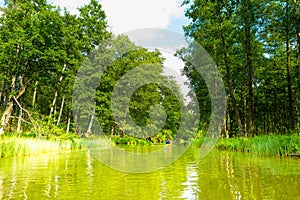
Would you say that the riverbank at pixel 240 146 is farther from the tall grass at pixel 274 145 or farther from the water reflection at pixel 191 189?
the water reflection at pixel 191 189

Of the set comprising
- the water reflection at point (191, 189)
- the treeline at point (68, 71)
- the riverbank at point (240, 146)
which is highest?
the treeline at point (68, 71)

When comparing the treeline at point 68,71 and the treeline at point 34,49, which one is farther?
the treeline at point 68,71

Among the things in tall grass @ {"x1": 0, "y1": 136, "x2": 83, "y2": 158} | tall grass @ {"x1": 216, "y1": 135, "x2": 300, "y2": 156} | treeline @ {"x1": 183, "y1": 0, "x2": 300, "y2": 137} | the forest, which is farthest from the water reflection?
treeline @ {"x1": 183, "y1": 0, "x2": 300, "y2": 137}

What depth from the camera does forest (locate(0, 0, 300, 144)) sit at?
20.7 metres

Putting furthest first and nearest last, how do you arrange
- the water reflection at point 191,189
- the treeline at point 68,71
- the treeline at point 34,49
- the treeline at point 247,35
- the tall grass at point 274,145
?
the treeline at point 68,71 < the treeline at point 34,49 < the treeline at point 247,35 < the tall grass at point 274,145 < the water reflection at point 191,189

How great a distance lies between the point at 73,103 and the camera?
33.0 m

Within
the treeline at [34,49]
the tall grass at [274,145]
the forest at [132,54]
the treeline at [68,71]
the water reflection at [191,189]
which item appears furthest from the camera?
the treeline at [68,71]

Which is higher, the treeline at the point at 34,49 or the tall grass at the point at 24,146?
the treeline at the point at 34,49

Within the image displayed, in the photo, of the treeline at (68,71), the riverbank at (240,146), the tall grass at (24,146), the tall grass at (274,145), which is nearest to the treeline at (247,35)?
the riverbank at (240,146)

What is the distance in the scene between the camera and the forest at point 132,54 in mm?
20734

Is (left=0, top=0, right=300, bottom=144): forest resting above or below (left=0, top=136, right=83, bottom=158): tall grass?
above

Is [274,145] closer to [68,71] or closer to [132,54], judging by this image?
[68,71]

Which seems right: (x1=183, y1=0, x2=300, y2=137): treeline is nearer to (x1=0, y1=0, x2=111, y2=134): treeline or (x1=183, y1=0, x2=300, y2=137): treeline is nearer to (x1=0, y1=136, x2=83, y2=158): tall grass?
(x1=0, y1=0, x2=111, y2=134): treeline

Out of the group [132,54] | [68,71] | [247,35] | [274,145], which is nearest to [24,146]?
[274,145]
